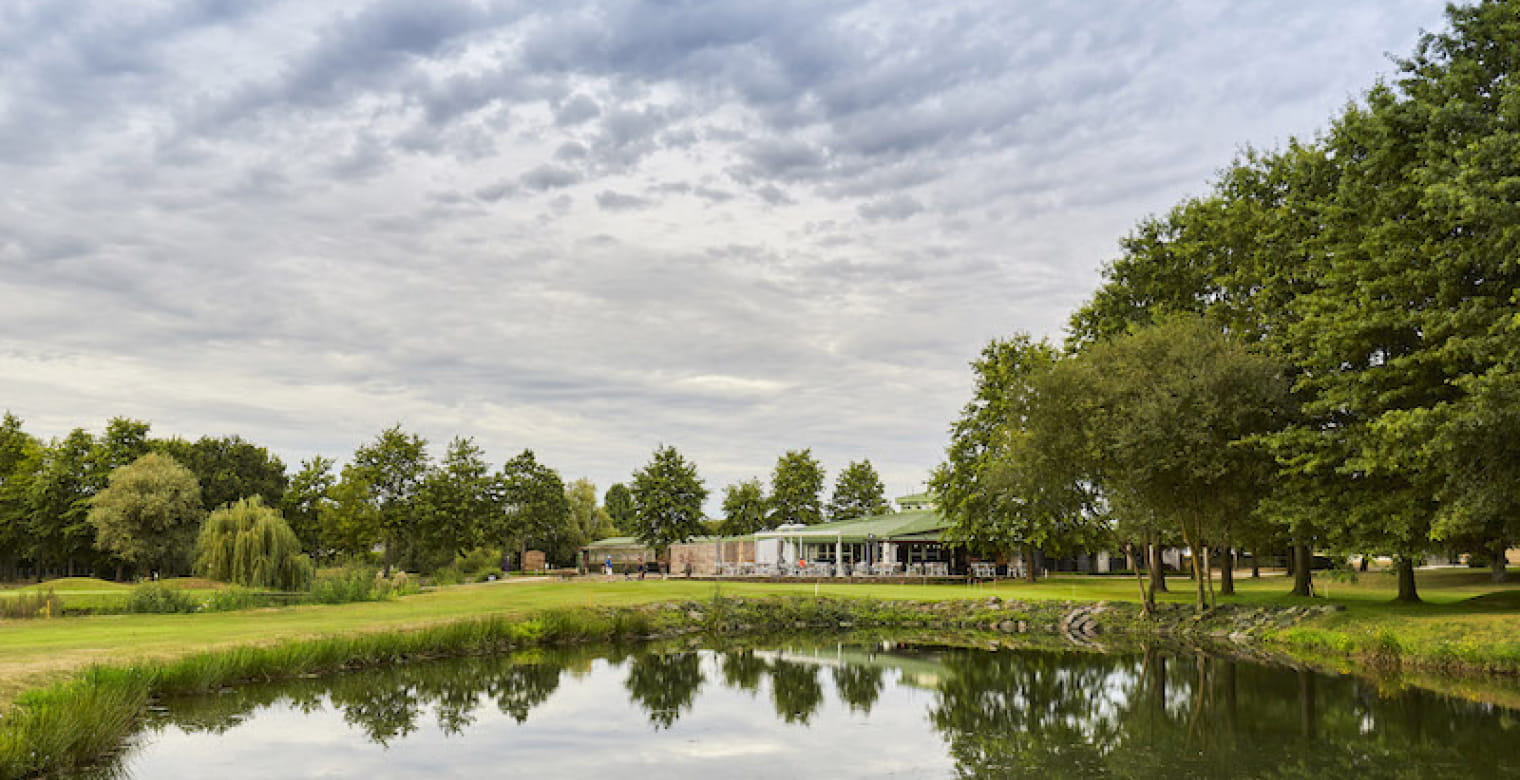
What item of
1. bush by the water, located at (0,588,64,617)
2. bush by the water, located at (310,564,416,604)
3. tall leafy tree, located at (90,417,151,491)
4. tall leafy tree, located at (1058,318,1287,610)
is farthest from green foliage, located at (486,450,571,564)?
tall leafy tree, located at (1058,318,1287,610)

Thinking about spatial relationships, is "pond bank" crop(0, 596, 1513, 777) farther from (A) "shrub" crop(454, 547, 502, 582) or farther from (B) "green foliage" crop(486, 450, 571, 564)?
(B) "green foliage" crop(486, 450, 571, 564)

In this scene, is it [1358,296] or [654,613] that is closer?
[1358,296]

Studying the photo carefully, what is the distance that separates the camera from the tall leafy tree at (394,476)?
63.8 m

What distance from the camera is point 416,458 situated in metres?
65.2

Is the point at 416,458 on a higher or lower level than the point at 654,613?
higher

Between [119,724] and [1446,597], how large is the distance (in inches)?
1559

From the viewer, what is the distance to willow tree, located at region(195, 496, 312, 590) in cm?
3794

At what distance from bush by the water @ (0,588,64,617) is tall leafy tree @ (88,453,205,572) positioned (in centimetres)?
2904

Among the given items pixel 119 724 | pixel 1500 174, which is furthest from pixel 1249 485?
pixel 119 724

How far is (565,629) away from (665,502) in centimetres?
4479

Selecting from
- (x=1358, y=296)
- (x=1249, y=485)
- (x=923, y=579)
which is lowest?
(x=923, y=579)

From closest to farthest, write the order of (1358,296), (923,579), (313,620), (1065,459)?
(1358,296), (313,620), (1065,459), (923,579)

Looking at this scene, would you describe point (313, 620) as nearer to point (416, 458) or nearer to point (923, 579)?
point (923, 579)

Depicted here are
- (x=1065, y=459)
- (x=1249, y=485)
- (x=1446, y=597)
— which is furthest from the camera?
(x=1446, y=597)
